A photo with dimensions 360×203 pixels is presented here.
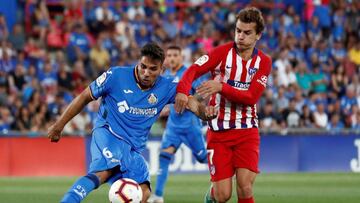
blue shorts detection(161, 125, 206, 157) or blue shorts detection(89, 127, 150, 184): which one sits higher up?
blue shorts detection(161, 125, 206, 157)

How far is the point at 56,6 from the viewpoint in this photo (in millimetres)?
24047

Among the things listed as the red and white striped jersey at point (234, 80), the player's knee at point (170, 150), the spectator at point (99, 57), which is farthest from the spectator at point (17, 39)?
the red and white striped jersey at point (234, 80)

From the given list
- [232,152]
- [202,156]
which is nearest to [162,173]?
[202,156]

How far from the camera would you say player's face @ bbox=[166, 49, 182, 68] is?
13.8 meters

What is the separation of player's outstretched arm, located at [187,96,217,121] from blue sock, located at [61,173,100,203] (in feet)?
3.96

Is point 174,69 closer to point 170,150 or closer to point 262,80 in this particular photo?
point 170,150

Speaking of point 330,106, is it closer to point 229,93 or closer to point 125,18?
point 125,18

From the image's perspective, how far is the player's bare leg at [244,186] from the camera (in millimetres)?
9477

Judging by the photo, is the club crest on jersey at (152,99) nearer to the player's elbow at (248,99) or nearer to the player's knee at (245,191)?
the player's elbow at (248,99)

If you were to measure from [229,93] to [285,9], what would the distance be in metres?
18.7

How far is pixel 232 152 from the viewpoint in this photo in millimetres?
9711

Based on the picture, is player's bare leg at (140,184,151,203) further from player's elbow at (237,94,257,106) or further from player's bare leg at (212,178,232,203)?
player's elbow at (237,94,257,106)

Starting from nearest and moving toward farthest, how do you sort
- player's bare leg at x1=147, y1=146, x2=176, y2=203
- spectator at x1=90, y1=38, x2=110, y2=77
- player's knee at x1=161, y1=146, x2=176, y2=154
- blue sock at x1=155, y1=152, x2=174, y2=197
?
1. player's bare leg at x1=147, y1=146, x2=176, y2=203
2. blue sock at x1=155, y1=152, x2=174, y2=197
3. player's knee at x1=161, y1=146, x2=176, y2=154
4. spectator at x1=90, y1=38, x2=110, y2=77

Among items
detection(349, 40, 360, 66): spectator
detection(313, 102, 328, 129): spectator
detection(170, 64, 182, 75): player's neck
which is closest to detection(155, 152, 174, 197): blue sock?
detection(170, 64, 182, 75): player's neck
